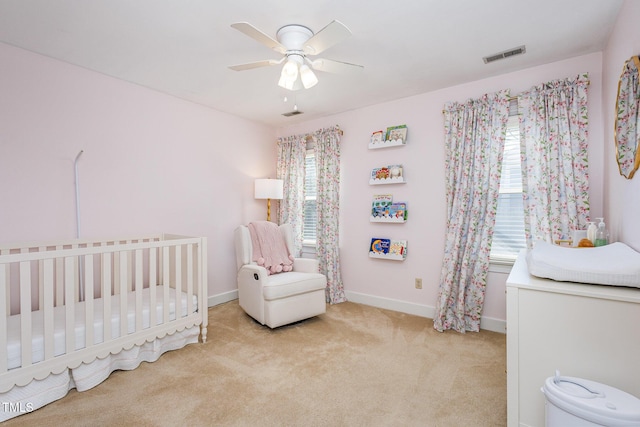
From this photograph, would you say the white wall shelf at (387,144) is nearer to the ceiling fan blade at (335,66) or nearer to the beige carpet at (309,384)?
the ceiling fan blade at (335,66)

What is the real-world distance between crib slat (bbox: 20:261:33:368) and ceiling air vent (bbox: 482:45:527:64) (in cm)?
334

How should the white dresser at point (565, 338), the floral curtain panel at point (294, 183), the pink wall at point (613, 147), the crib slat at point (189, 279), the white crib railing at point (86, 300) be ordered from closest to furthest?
the white dresser at point (565, 338), the pink wall at point (613, 147), the white crib railing at point (86, 300), the crib slat at point (189, 279), the floral curtain panel at point (294, 183)

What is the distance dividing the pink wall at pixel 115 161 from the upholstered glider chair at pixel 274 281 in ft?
2.05

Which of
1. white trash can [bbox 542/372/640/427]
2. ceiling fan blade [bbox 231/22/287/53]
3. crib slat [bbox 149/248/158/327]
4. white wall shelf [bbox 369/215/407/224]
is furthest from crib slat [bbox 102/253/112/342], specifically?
white wall shelf [bbox 369/215/407/224]

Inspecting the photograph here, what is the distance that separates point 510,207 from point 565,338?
1715 millimetres

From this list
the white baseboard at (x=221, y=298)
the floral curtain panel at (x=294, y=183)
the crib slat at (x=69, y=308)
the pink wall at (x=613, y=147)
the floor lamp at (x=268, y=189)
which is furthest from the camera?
the floral curtain panel at (x=294, y=183)

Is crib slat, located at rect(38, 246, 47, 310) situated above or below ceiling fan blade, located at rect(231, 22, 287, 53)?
below

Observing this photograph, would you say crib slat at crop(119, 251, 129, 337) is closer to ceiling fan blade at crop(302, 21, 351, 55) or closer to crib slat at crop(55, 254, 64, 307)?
crib slat at crop(55, 254, 64, 307)

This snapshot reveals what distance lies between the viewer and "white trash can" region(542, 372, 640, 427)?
969 mm

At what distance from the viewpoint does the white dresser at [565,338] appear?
3.72ft

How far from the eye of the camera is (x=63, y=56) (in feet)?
7.66

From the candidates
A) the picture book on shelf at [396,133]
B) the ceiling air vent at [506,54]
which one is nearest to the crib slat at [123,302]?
the picture book on shelf at [396,133]

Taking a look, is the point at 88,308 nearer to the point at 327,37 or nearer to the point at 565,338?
the point at 327,37

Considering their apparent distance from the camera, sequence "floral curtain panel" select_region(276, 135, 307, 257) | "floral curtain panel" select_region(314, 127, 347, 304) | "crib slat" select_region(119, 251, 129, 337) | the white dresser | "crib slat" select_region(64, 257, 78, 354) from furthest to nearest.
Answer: "floral curtain panel" select_region(276, 135, 307, 257), "floral curtain panel" select_region(314, 127, 347, 304), "crib slat" select_region(119, 251, 129, 337), "crib slat" select_region(64, 257, 78, 354), the white dresser
